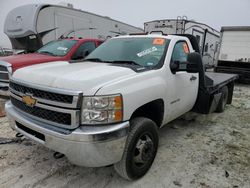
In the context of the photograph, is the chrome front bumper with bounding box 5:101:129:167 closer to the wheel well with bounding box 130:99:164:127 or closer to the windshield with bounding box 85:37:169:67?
the wheel well with bounding box 130:99:164:127

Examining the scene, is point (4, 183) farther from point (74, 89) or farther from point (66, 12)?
point (66, 12)

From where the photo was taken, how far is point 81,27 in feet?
35.3

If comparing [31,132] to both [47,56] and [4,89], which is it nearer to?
[4,89]

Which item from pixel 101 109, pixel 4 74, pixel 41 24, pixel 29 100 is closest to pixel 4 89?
pixel 4 74

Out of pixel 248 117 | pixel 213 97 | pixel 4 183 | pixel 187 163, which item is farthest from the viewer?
pixel 248 117

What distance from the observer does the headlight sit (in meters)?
2.21

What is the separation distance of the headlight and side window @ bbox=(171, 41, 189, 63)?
1.55 meters

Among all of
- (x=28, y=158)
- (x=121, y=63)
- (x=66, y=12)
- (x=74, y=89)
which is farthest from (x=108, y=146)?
(x=66, y=12)

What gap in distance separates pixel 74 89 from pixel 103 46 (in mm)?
2110

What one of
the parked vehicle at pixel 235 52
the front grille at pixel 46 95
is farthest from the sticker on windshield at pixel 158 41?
the parked vehicle at pixel 235 52

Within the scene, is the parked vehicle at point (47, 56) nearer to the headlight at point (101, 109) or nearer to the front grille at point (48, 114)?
the front grille at point (48, 114)

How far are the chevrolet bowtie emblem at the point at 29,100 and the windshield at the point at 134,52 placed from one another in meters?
1.38

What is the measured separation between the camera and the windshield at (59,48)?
20.8ft

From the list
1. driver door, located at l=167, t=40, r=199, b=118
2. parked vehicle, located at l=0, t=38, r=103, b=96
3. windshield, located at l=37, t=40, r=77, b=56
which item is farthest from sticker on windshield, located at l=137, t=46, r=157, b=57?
windshield, located at l=37, t=40, r=77, b=56
